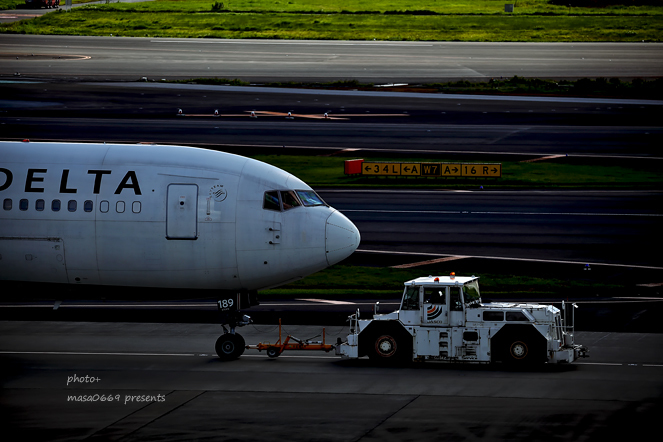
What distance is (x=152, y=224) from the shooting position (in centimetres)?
2528

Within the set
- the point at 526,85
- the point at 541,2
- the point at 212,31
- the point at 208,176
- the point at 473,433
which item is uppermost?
the point at 541,2

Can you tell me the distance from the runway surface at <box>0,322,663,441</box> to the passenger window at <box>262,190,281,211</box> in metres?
4.62

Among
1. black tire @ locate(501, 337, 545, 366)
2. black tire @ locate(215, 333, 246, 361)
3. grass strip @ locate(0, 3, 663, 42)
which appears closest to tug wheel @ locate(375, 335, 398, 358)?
black tire @ locate(501, 337, 545, 366)

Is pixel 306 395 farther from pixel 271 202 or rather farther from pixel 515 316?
pixel 515 316

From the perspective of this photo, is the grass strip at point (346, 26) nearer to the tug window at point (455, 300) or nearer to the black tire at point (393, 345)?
the tug window at point (455, 300)

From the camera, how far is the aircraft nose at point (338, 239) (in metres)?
25.7

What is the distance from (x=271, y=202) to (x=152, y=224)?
135 inches

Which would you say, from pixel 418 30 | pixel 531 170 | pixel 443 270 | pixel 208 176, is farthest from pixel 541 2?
pixel 208 176

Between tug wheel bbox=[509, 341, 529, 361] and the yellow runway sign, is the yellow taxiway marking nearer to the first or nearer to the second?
the yellow runway sign

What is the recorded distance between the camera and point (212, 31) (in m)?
123

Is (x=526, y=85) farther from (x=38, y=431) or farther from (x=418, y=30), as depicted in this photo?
(x=38, y=431)

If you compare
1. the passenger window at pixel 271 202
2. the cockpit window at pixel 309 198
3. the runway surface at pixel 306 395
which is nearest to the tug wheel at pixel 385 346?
the runway surface at pixel 306 395

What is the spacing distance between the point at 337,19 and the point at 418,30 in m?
14.0

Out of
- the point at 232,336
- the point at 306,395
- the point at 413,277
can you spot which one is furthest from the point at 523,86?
the point at 306,395
